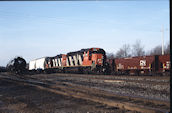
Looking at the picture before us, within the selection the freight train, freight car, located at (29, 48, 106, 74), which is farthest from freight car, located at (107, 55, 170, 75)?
freight car, located at (29, 48, 106, 74)

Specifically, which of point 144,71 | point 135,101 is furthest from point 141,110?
point 144,71

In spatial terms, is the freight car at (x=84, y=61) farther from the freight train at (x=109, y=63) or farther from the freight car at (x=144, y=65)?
the freight car at (x=144, y=65)

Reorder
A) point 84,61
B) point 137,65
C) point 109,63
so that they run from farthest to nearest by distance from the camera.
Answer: point 109,63
point 84,61
point 137,65

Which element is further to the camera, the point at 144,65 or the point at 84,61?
the point at 84,61

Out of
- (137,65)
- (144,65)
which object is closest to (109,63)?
(137,65)

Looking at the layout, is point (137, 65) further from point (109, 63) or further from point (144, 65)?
point (109, 63)

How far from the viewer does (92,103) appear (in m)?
7.21

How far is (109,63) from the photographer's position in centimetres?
2659

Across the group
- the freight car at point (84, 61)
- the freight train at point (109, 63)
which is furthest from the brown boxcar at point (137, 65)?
the freight car at point (84, 61)

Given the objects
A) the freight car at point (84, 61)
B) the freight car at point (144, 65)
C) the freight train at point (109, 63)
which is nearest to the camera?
the freight car at point (144, 65)

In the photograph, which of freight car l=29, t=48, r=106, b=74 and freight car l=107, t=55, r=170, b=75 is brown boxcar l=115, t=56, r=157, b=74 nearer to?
freight car l=107, t=55, r=170, b=75

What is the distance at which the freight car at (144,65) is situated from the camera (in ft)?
64.0

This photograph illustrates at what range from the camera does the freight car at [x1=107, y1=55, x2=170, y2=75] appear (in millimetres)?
19497

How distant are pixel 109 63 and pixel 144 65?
6.31 m
